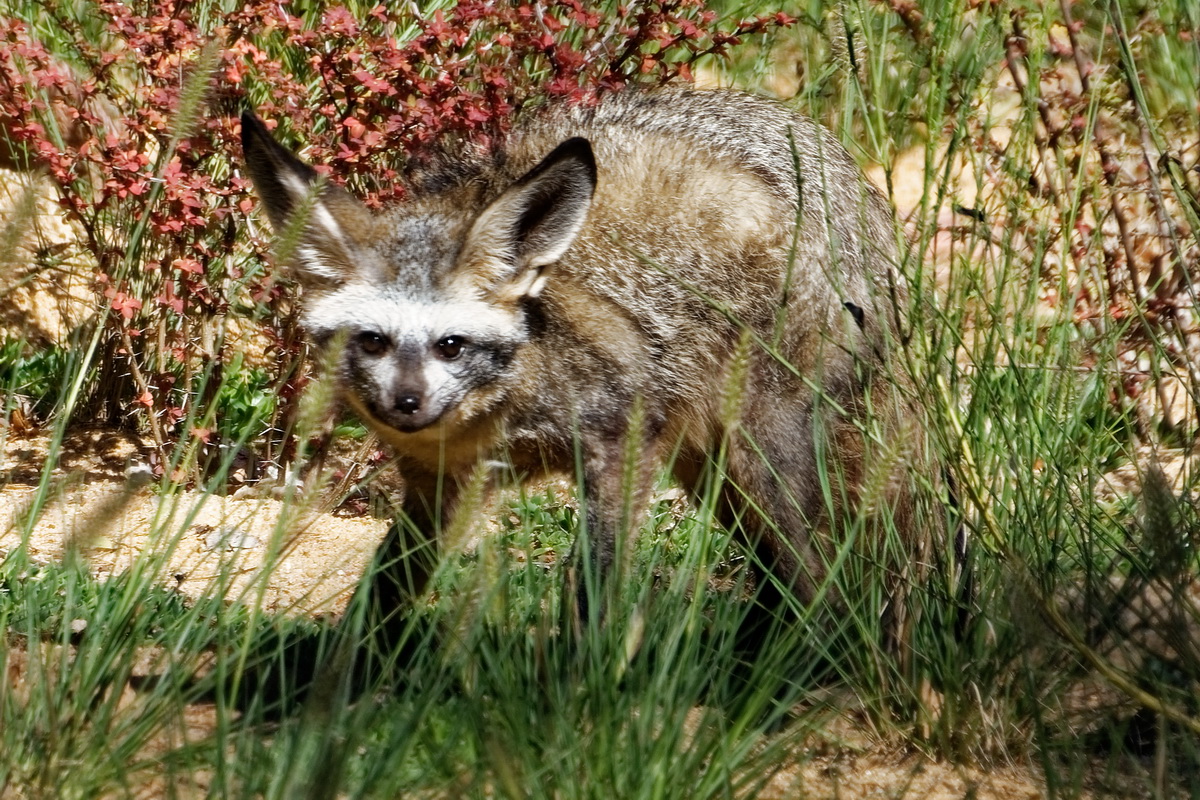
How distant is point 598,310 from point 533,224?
0.41 meters

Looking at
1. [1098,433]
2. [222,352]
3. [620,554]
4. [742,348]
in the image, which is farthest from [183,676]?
[222,352]

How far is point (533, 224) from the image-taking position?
14.7ft

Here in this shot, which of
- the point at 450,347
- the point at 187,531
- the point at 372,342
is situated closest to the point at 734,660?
the point at 450,347

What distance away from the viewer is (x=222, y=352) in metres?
6.50

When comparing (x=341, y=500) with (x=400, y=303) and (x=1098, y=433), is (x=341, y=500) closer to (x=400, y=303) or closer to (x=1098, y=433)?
(x=400, y=303)

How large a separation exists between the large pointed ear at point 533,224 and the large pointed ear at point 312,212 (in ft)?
1.34

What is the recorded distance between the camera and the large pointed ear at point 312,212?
4.31 metres

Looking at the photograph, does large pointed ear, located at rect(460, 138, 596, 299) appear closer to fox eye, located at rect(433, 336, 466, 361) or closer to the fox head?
the fox head

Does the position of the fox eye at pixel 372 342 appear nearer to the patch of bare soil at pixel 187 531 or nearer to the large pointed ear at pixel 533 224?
the large pointed ear at pixel 533 224

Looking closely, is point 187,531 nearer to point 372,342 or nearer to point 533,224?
point 372,342

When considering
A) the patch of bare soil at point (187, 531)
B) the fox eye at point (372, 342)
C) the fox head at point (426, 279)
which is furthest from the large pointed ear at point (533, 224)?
the patch of bare soil at point (187, 531)

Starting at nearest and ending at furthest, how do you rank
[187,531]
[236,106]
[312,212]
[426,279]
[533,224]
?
[312,212], [533,224], [426,279], [187,531], [236,106]

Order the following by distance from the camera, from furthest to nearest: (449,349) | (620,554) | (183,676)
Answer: (449,349) → (620,554) → (183,676)

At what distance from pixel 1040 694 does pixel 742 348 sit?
1215 mm
